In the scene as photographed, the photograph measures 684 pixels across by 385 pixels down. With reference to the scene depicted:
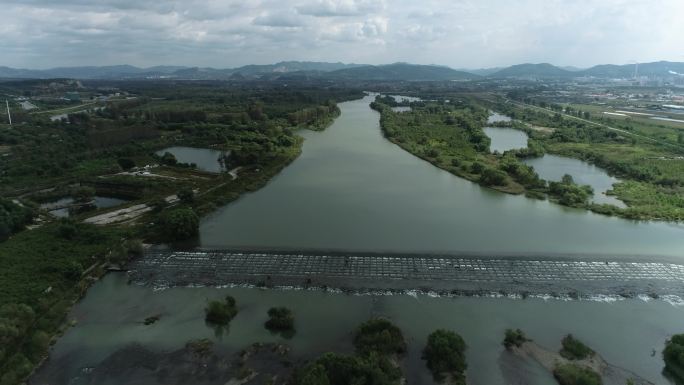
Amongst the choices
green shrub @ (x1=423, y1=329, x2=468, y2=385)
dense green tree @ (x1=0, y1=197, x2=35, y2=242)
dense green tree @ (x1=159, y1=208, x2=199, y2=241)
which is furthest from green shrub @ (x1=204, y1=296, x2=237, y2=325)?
dense green tree @ (x1=0, y1=197, x2=35, y2=242)

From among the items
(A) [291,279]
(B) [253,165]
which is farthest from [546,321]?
(B) [253,165]

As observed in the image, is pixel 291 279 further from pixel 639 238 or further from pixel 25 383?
pixel 639 238

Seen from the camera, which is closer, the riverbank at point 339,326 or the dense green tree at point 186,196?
the riverbank at point 339,326

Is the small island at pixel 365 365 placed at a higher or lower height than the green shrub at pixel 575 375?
higher

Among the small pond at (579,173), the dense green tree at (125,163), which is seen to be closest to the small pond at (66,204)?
the dense green tree at (125,163)

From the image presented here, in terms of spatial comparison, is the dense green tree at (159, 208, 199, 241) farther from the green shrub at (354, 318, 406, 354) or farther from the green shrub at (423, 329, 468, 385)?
the green shrub at (423, 329, 468, 385)

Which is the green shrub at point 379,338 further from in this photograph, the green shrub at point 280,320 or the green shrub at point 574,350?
the green shrub at point 574,350

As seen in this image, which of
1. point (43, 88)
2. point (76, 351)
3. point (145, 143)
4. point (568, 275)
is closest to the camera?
point (76, 351)
